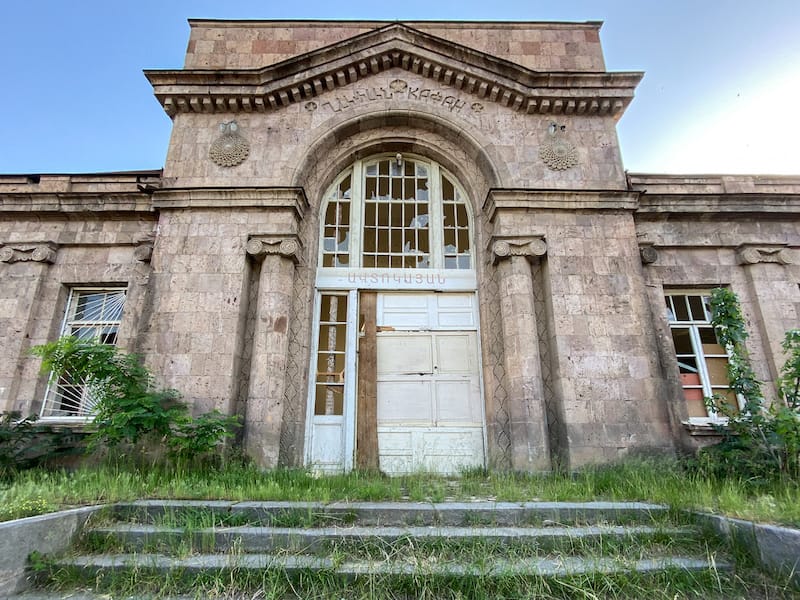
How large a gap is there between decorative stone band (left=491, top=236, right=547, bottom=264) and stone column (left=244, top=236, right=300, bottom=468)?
3703 mm

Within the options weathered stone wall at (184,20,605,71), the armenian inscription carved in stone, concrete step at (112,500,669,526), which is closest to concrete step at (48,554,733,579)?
concrete step at (112,500,669,526)

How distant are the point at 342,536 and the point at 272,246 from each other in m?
5.77

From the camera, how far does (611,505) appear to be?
14.4 feet

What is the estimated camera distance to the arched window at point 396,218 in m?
9.35

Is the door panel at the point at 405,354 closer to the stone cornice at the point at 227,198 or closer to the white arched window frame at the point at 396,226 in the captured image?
the white arched window frame at the point at 396,226

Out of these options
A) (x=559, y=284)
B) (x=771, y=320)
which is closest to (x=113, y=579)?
(x=559, y=284)

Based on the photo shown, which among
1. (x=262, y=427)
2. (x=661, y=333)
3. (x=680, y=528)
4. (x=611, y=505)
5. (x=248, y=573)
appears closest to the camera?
(x=248, y=573)

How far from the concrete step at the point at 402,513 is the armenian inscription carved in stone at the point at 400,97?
309 inches

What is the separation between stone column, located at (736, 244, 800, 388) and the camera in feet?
27.6

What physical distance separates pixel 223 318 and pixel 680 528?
22.7ft

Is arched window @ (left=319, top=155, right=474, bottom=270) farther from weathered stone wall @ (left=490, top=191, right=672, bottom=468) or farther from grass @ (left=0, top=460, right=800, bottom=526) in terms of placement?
grass @ (left=0, top=460, right=800, bottom=526)

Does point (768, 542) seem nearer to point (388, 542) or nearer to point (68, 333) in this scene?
point (388, 542)

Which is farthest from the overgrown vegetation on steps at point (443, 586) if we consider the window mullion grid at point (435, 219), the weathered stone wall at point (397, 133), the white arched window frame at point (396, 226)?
the weathered stone wall at point (397, 133)

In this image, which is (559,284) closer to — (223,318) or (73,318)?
(223,318)
